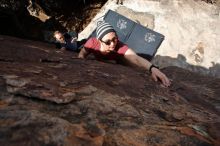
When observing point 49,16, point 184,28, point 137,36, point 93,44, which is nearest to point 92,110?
point 93,44

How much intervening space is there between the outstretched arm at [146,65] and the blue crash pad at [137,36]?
1730mm

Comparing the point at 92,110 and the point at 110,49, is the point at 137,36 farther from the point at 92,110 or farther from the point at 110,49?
the point at 92,110

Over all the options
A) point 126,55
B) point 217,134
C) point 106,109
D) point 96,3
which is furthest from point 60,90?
point 96,3

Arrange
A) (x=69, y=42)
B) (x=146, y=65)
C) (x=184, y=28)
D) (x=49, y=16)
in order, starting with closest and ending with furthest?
(x=146, y=65) → (x=69, y=42) → (x=184, y=28) → (x=49, y=16)

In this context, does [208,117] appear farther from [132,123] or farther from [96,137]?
[96,137]

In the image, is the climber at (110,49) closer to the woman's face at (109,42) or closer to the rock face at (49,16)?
the woman's face at (109,42)

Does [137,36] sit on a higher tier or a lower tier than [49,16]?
higher

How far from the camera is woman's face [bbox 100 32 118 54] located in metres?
3.61

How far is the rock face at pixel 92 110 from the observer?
5.07 feet

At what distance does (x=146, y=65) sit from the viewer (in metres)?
3.49

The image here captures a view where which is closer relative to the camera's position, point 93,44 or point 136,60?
point 136,60

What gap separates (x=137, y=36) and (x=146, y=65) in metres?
2.36

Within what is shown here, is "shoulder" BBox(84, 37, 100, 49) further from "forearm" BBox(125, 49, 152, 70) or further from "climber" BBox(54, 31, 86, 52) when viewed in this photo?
"climber" BBox(54, 31, 86, 52)

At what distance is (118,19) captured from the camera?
5.88 metres
